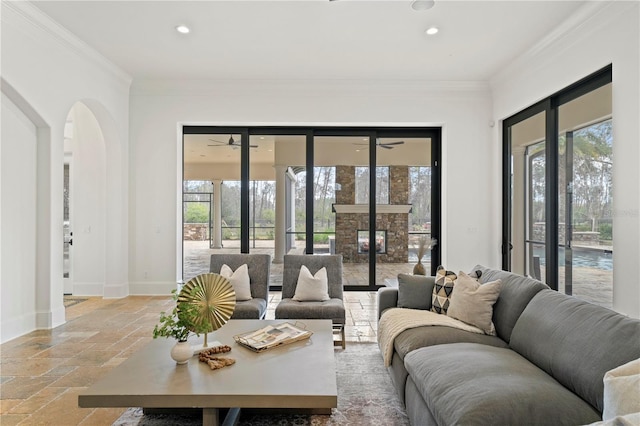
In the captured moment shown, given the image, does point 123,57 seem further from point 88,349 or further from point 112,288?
point 88,349

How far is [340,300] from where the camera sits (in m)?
3.85

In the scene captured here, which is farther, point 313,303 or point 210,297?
point 313,303

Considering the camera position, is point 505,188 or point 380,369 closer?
point 380,369

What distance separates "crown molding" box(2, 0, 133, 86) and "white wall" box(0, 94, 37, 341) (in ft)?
2.57

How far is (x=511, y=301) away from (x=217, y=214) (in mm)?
4918

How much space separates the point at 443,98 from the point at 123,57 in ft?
14.7

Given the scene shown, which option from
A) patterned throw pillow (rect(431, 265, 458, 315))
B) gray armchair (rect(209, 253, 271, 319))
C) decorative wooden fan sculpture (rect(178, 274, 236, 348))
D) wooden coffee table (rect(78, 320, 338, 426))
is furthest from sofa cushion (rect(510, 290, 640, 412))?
gray armchair (rect(209, 253, 271, 319))

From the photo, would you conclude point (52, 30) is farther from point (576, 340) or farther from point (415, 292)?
point (576, 340)

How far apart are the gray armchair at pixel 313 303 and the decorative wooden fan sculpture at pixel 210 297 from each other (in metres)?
1.28

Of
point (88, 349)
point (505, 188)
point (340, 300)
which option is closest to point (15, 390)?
point (88, 349)

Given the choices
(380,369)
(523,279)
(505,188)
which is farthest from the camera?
(505,188)

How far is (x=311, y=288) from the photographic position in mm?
3842

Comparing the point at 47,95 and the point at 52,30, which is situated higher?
the point at 52,30

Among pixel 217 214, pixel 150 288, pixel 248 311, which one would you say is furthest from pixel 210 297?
pixel 217 214
